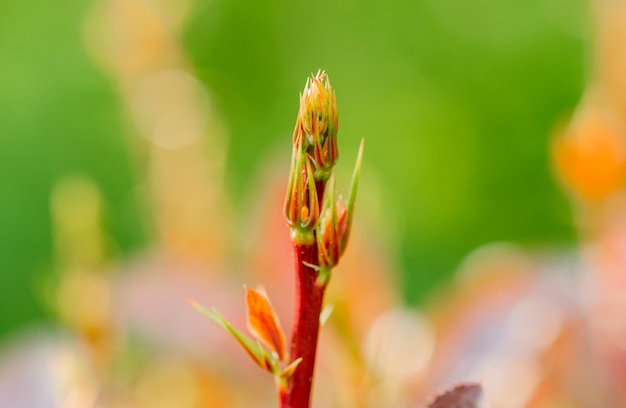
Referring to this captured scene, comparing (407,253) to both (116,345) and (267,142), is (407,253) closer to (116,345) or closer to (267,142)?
(267,142)

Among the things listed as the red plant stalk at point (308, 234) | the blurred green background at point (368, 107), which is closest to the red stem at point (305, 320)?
the red plant stalk at point (308, 234)

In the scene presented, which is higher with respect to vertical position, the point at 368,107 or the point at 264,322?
the point at 368,107

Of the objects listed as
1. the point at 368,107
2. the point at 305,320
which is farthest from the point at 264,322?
the point at 368,107

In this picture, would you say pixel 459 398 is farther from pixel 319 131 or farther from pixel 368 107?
pixel 368 107

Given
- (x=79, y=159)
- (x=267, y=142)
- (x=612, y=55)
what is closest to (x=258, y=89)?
(x=267, y=142)

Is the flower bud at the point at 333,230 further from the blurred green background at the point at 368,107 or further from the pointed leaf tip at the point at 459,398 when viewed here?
the blurred green background at the point at 368,107

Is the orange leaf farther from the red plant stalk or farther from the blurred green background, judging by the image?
the blurred green background

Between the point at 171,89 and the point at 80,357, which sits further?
the point at 171,89
